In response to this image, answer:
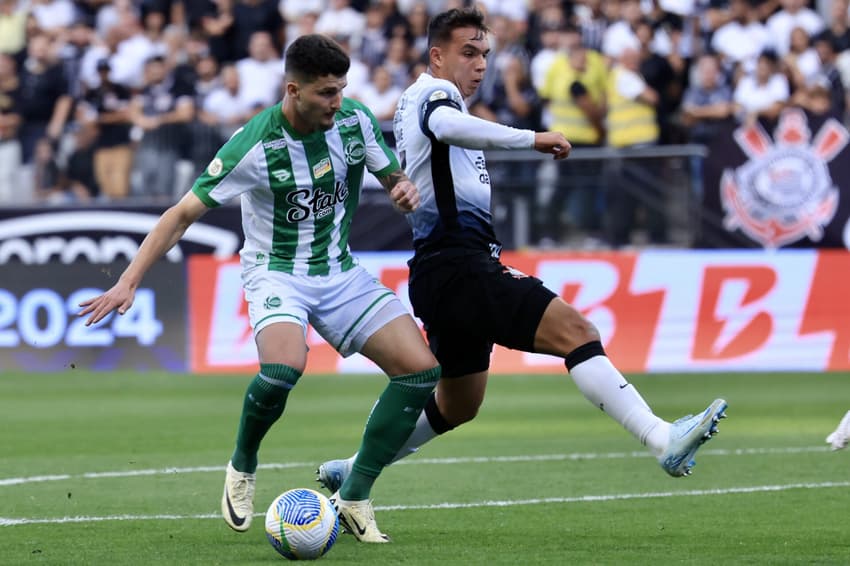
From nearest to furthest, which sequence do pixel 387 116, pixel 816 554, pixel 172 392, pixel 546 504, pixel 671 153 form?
pixel 816 554 → pixel 546 504 → pixel 172 392 → pixel 671 153 → pixel 387 116

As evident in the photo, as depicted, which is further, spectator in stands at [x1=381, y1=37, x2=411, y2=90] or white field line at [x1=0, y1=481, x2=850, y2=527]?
spectator in stands at [x1=381, y1=37, x2=411, y2=90]

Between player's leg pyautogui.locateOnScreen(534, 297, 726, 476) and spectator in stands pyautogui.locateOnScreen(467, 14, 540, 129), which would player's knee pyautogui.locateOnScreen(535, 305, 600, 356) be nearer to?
player's leg pyautogui.locateOnScreen(534, 297, 726, 476)

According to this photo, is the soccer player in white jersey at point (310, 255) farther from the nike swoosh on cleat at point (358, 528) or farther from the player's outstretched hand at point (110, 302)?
the player's outstretched hand at point (110, 302)

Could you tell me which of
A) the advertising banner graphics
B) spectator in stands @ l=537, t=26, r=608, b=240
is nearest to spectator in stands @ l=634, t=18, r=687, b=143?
spectator in stands @ l=537, t=26, r=608, b=240

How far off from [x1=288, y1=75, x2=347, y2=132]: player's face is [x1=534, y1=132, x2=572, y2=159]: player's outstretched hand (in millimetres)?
968

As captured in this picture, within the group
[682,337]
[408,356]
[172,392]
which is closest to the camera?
[408,356]

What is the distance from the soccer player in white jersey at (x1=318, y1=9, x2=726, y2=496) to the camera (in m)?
7.05

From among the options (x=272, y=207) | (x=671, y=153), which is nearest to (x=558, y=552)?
(x=272, y=207)

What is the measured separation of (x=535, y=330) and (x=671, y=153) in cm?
1068

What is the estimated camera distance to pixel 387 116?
19.1 metres

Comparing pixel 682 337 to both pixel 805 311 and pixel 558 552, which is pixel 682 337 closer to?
pixel 805 311

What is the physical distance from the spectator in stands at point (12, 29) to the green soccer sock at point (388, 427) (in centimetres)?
1514

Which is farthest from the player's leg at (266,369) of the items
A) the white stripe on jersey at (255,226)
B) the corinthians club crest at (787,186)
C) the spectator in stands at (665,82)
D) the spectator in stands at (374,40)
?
the spectator in stands at (374,40)

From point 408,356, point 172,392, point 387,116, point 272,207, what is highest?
point 272,207
